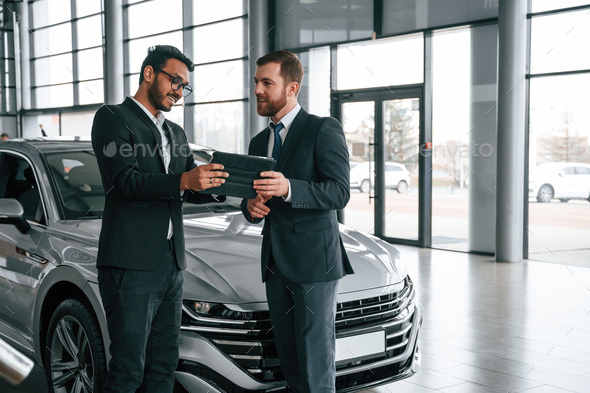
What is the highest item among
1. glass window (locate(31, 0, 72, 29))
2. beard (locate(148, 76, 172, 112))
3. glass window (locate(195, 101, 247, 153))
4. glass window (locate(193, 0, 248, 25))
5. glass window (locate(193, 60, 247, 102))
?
glass window (locate(31, 0, 72, 29))

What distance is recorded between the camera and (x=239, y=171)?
2.17 m

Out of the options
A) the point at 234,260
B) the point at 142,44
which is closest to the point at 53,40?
the point at 142,44

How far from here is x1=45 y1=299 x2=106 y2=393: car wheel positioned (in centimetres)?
265

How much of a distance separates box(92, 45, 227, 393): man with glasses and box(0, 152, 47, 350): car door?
89 cm

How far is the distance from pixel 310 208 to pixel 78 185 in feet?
5.25

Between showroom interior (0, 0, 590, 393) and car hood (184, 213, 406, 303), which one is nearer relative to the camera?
car hood (184, 213, 406, 303)

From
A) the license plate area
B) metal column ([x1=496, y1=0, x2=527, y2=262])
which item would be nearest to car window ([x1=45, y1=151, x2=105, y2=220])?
the license plate area

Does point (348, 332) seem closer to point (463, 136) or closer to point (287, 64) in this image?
point (287, 64)

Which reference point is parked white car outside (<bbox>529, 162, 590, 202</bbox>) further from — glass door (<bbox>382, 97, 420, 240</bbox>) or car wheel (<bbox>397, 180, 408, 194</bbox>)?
car wheel (<bbox>397, 180, 408, 194</bbox>)

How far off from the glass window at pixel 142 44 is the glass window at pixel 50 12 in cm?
339

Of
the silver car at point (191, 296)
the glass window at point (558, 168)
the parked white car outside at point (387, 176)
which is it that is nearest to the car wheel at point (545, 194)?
the glass window at point (558, 168)

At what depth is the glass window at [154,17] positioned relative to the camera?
14258 mm

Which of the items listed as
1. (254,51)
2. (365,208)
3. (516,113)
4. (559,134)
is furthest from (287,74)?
(254,51)

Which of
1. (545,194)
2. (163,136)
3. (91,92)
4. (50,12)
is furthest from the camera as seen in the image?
(50,12)
